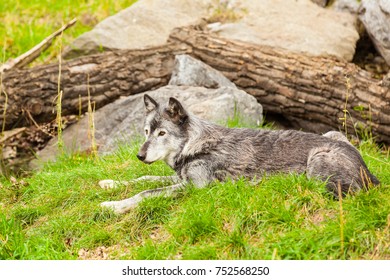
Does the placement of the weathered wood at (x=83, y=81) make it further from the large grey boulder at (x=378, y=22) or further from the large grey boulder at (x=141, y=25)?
the large grey boulder at (x=378, y=22)

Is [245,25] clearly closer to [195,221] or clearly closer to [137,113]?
[137,113]

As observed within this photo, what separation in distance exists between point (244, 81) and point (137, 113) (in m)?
2.05

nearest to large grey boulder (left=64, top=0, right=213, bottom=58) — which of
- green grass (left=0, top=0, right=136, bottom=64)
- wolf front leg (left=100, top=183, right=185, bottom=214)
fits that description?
green grass (left=0, top=0, right=136, bottom=64)

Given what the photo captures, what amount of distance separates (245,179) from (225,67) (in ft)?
15.6

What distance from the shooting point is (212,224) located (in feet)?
20.6

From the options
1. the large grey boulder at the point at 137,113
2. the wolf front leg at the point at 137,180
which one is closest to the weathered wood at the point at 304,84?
the large grey boulder at the point at 137,113

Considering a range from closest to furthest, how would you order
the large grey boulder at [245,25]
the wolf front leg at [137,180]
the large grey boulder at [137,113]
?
the wolf front leg at [137,180] < the large grey boulder at [137,113] < the large grey boulder at [245,25]

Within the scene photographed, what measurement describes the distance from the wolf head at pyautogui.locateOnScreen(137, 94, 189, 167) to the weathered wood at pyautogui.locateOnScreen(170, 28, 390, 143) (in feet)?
12.5

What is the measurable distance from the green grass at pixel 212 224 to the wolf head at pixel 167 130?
52 centimetres

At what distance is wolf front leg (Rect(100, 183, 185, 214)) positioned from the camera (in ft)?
22.9

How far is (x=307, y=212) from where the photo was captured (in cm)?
634

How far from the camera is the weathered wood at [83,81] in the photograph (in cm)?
1083
